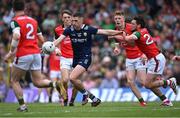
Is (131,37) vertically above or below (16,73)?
above

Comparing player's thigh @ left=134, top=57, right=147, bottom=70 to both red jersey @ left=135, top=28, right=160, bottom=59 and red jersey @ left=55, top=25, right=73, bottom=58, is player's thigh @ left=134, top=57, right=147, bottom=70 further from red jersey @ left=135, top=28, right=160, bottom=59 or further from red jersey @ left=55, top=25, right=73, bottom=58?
red jersey @ left=55, top=25, right=73, bottom=58

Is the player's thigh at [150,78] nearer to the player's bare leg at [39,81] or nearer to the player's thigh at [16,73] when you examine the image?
the player's bare leg at [39,81]

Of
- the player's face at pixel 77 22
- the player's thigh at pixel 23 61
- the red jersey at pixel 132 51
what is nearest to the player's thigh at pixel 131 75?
the red jersey at pixel 132 51

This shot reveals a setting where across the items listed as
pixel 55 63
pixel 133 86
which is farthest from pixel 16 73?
pixel 55 63

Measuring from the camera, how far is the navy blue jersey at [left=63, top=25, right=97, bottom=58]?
20.3 metres

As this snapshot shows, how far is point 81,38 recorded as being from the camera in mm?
20359

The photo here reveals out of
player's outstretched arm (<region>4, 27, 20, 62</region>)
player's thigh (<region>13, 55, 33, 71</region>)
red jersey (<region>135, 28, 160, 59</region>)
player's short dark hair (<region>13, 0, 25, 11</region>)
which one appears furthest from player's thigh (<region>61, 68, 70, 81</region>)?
player's short dark hair (<region>13, 0, 25, 11</region>)

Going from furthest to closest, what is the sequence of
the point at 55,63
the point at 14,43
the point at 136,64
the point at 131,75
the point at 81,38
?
the point at 55,63, the point at 136,64, the point at 131,75, the point at 81,38, the point at 14,43

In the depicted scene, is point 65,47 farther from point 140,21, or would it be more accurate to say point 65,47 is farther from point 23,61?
point 23,61

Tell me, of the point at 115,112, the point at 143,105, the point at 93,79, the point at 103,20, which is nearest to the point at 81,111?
the point at 115,112

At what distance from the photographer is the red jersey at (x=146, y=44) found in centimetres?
2009

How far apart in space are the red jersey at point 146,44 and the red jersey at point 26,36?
122 inches

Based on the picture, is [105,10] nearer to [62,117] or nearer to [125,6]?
[125,6]

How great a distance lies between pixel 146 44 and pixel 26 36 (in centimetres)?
362
